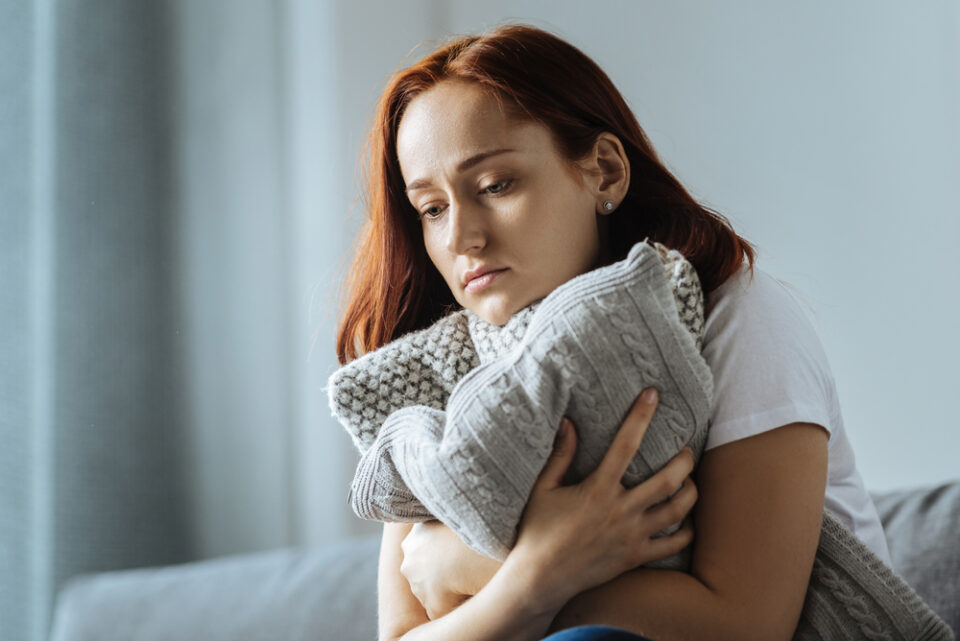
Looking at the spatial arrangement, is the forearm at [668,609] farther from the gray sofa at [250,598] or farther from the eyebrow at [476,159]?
the gray sofa at [250,598]

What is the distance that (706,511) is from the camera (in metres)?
0.83

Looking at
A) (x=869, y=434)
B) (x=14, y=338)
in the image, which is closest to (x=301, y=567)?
(x=14, y=338)

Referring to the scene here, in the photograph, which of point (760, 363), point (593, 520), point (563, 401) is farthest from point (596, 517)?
point (760, 363)

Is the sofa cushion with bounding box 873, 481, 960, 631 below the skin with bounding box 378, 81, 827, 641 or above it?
below

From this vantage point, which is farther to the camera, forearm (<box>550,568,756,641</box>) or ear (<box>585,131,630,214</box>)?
ear (<box>585,131,630,214</box>)

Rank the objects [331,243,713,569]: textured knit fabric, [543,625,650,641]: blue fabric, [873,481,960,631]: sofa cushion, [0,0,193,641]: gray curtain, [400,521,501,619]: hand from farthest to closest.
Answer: [0,0,193,641]: gray curtain < [873,481,960,631]: sofa cushion < [400,521,501,619]: hand < [331,243,713,569]: textured knit fabric < [543,625,650,641]: blue fabric

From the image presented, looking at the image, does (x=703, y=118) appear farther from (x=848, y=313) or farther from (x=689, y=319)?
(x=689, y=319)

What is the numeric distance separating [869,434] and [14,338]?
155 centimetres

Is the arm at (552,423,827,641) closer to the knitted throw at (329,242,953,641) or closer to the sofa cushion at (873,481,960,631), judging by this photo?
the knitted throw at (329,242,953,641)

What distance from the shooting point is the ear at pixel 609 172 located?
0.95m

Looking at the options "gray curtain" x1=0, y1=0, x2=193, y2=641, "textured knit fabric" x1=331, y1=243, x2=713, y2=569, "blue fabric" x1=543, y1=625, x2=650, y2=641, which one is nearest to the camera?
"blue fabric" x1=543, y1=625, x2=650, y2=641

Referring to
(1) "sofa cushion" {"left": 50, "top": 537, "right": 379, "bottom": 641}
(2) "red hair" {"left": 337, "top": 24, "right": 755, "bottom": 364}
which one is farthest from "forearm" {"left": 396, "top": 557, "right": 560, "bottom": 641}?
(1) "sofa cushion" {"left": 50, "top": 537, "right": 379, "bottom": 641}

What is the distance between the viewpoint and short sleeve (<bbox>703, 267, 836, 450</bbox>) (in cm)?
83

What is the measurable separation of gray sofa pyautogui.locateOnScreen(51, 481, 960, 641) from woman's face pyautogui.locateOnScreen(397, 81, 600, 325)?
67 centimetres
